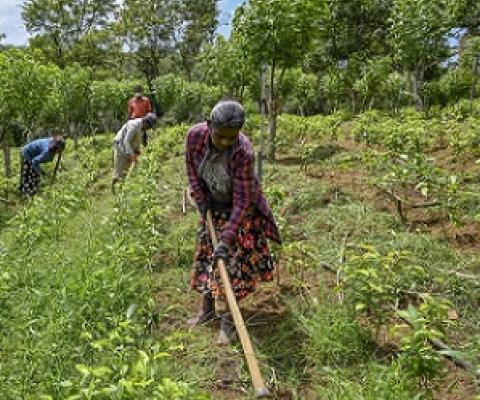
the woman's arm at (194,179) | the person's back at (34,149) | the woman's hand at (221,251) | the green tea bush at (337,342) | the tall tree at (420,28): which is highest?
the tall tree at (420,28)

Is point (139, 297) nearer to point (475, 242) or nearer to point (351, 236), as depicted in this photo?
point (351, 236)

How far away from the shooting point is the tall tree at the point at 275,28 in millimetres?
7477

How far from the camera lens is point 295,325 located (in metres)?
3.55

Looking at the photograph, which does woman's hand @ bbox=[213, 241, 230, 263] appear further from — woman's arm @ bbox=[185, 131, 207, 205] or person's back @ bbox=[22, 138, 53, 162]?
person's back @ bbox=[22, 138, 53, 162]

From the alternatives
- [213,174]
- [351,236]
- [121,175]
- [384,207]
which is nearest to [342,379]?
[213,174]

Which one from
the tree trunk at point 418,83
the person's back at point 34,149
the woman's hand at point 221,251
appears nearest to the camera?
the woman's hand at point 221,251

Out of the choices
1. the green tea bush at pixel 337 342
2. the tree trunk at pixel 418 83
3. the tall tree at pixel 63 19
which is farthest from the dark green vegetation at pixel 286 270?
the tall tree at pixel 63 19

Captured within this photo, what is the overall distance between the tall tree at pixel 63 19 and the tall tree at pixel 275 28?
22175 mm

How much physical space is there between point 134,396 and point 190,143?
1.70m

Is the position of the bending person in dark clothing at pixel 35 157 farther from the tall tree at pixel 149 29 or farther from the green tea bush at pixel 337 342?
the tall tree at pixel 149 29

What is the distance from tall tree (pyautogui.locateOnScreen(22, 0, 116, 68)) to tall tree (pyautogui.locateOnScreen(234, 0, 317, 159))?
2218 cm

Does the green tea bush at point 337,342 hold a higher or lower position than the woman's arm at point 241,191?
lower

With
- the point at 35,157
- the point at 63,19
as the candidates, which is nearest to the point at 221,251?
the point at 35,157

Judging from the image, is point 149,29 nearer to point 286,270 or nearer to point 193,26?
point 193,26
